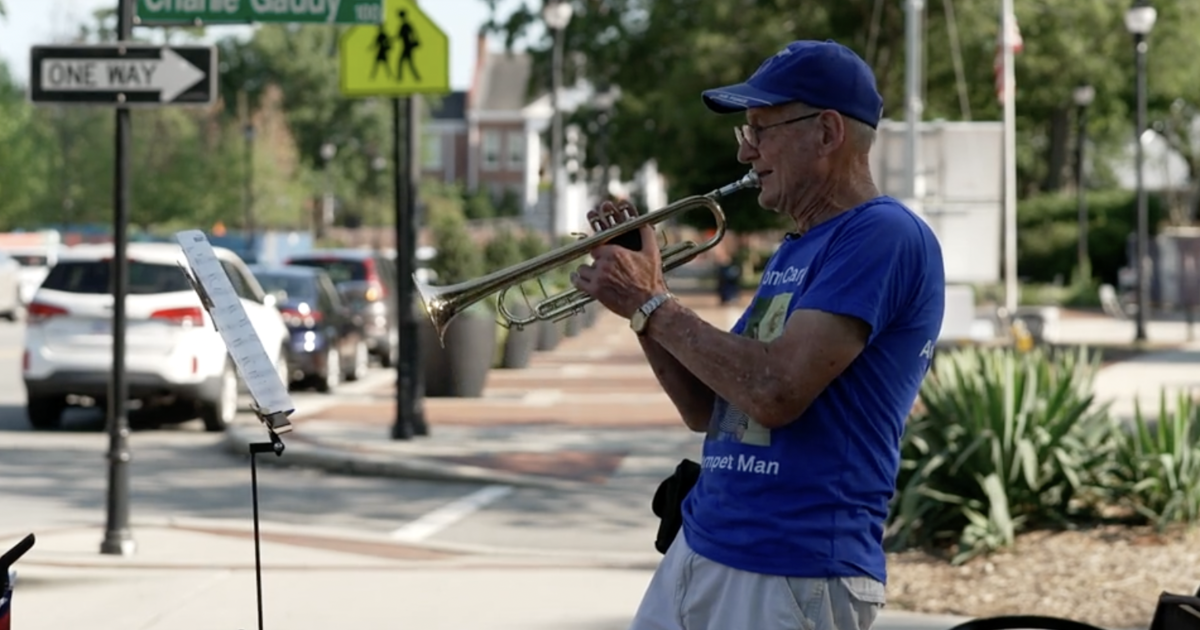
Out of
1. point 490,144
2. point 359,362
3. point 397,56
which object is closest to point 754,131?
point 397,56

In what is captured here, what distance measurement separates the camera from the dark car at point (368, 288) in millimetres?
27531

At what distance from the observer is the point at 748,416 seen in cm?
363

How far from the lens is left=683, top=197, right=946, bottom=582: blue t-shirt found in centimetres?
357

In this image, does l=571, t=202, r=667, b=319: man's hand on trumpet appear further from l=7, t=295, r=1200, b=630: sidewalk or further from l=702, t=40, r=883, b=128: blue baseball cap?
l=7, t=295, r=1200, b=630: sidewalk

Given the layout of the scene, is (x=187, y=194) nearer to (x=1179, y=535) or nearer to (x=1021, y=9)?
(x=1021, y=9)

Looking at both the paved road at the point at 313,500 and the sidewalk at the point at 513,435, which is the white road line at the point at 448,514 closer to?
the paved road at the point at 313,500

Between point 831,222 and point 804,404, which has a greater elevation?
point 831,222

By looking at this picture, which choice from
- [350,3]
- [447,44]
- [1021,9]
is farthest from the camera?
[1021,9]

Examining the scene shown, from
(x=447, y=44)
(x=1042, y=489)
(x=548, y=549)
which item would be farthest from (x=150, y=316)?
(x=1042, y=489)

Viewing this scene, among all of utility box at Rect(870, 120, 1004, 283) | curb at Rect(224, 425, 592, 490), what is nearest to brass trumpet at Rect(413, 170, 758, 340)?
curb at Rect(224, 425, 592, 490)

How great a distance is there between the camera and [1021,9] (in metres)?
41.2

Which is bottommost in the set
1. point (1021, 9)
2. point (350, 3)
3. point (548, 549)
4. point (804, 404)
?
point (548, 549)

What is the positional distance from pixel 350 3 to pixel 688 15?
31.9 metres

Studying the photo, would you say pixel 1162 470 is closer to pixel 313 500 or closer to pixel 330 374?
pixel 313 500
